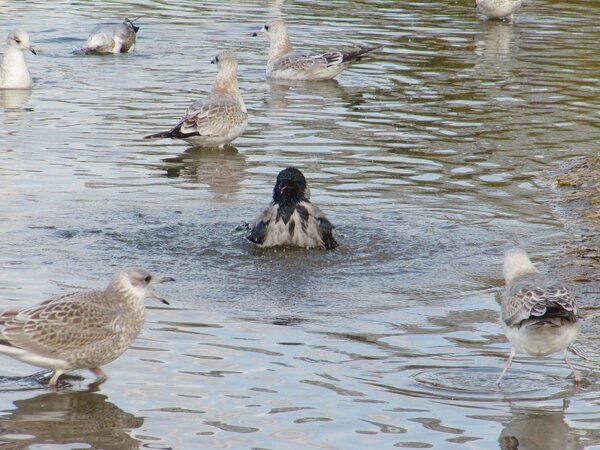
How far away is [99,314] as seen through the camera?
24.7 ft

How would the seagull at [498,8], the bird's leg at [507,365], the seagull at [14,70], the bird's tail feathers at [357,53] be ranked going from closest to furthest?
the bird's leg at [507,365], the seagull at [14,70], the bird's tail feathers at [357,53], the seagull at [498,8]

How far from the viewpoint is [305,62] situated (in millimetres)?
19984

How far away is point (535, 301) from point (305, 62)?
43.2 ft

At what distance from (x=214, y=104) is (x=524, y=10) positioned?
14527 mm

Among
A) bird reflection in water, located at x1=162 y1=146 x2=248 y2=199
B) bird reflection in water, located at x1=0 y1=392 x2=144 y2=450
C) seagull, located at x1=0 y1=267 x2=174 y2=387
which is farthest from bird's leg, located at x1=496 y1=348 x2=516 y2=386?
bird reflection in water, located at x1=162 y1=146 x2=248 y2=199

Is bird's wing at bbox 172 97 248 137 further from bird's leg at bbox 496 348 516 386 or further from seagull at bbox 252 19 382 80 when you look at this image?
bird's leg at bbox 496 348 516 386

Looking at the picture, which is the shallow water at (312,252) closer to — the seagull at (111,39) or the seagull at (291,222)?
the seagull at (291,222)

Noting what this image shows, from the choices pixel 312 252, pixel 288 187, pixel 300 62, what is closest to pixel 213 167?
pixel 288 187

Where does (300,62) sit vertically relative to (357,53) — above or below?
below

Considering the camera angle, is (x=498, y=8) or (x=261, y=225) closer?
(x=261, y=225)

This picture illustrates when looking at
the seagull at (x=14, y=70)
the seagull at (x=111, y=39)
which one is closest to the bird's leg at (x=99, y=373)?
the seagull at (x=14, y=70)

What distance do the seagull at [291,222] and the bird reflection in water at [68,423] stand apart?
12.6 ft

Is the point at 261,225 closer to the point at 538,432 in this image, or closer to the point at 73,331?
the point at 73,331

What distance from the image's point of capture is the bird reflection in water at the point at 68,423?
6617mm
